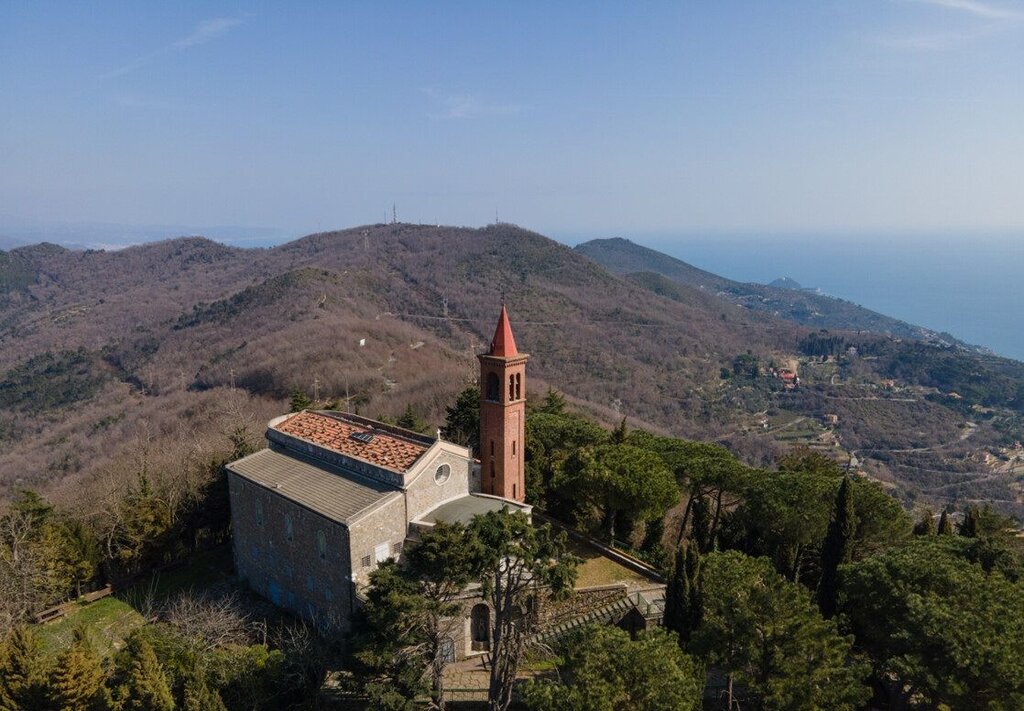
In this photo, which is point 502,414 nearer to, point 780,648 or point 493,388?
point 493,388

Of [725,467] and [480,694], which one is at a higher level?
[725,467]

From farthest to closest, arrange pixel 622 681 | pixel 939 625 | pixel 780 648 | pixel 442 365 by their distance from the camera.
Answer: pixel 442 365 < pixel 780 648 < pixel 939 625 < pixel 622 681

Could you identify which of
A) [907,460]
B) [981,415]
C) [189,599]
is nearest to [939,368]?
[981,415]

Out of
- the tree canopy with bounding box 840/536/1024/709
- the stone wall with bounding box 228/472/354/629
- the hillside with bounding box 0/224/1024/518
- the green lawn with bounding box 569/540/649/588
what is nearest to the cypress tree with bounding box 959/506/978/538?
the tree canopy with bounding box 840/536/1024/709

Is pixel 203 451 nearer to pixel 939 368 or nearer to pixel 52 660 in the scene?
pixel 52 660

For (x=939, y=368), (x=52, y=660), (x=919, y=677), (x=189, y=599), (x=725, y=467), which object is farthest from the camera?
(x=939, y=368)

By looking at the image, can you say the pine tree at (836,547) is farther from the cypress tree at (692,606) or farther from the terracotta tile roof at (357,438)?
the terracotta tile roof at (357,438)

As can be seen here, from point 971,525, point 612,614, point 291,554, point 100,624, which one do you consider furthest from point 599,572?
point 100,624

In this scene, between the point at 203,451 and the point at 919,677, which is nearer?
the point at 919,677
